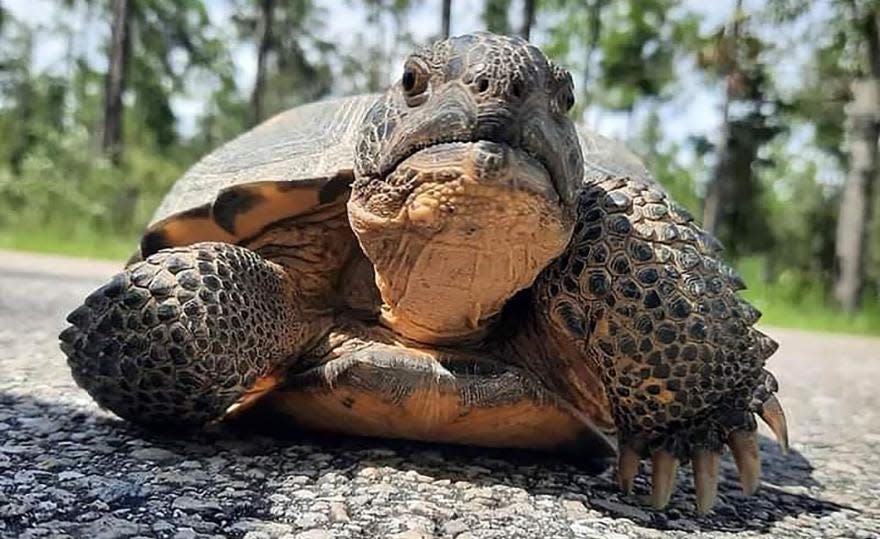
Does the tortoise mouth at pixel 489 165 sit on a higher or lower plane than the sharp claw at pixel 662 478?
higher

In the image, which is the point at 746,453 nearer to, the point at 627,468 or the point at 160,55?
the point at 627,468

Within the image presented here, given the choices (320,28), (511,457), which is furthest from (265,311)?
(320,28)

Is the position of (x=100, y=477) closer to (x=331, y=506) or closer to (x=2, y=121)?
(x=331, y=506)

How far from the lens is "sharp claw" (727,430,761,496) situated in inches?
72.9

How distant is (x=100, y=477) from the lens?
62.6 inches

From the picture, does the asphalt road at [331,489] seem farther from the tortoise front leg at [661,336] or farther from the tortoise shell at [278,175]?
the tortoise shell at [278,175]

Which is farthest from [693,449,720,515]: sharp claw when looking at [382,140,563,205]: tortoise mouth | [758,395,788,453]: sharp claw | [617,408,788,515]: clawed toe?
[382,140,563,205]: tortoise mouth

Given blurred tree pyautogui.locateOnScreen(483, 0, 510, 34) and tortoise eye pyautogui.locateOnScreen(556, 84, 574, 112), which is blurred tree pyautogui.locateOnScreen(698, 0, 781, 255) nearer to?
blurred tree pyautogui.locateOnScreen(483, 0, 510, 34)

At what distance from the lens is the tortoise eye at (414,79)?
1720 millimetres

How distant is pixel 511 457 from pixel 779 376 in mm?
3232

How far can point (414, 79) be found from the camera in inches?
68.2

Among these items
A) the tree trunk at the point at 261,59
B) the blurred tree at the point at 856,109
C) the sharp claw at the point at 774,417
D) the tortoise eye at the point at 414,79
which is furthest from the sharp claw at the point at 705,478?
the tree trunk at the point at 261,59

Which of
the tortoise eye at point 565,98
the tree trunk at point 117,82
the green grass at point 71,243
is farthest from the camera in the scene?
the tree trunk at point 117,82

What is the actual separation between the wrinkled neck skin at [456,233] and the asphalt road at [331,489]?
34cm
